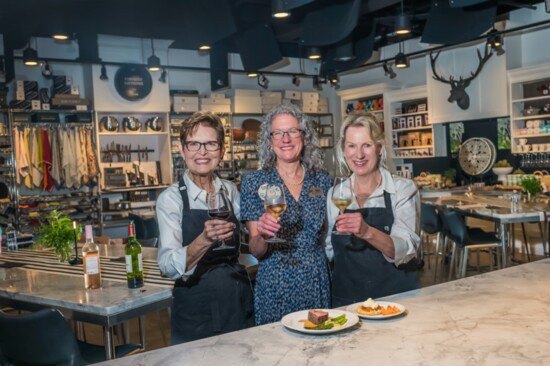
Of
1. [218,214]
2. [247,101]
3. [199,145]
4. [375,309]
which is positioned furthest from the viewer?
[247,101]

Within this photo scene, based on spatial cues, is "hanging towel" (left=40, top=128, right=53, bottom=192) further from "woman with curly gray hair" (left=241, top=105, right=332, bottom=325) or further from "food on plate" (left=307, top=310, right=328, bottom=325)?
"food on plate" (left=307, top=310, right=328, bottom=325)

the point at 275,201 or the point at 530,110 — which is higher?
the point at 530,110

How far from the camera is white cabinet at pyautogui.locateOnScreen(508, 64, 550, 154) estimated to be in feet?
27.4

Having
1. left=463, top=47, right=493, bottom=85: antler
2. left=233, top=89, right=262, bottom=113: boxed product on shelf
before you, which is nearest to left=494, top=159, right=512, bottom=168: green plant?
left=463, top=47, right=493, bottom=85: antler

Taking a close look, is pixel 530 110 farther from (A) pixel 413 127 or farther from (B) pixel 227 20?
(B) pixel 227 20

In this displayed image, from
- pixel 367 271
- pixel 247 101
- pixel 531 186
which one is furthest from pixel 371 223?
pixel 247 101

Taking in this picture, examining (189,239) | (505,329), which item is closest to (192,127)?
(189,239)

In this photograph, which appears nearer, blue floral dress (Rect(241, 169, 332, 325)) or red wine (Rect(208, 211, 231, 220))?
red wine (Rect(208, 211, 231, 220))

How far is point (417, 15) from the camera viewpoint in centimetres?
795

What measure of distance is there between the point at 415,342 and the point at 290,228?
0.92 meters

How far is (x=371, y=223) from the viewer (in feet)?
8.25

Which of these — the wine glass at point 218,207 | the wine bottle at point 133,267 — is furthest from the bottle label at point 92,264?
the wine glass at point 218,207

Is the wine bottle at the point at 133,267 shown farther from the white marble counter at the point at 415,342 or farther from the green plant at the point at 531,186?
the green plant at the point at 531,186

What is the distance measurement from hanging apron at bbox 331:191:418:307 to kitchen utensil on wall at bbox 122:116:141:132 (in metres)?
7.18
